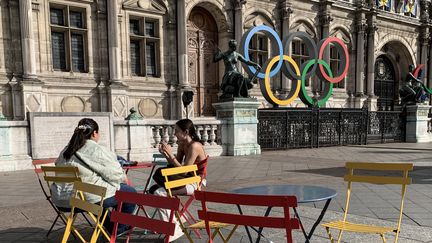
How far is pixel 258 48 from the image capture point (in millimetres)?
21688

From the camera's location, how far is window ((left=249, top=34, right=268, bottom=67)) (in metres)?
21.5

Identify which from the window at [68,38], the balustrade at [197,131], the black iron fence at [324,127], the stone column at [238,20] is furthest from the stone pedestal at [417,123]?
the window at [68,38]

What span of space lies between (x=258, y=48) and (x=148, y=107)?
8.45m

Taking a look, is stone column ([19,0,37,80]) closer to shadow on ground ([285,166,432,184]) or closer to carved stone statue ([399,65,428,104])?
shadow on ground ([285,166,432,184])

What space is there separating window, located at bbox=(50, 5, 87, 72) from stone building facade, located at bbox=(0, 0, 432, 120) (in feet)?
0.14

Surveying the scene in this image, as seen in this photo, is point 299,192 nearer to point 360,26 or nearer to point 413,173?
point 413,173

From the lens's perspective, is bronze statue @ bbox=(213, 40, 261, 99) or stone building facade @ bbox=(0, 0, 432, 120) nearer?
bronze statue @ bbox=(213, 40, 261, 99)

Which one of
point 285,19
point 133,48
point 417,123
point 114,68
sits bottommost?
point 417,123

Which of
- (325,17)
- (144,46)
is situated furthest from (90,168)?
(325,17)

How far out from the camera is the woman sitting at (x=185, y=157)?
13.8 ft

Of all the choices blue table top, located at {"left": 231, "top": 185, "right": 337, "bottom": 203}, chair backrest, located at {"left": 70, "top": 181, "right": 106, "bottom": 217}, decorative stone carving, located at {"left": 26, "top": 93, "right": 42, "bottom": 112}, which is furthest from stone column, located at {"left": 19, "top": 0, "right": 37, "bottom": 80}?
blue table top, located at {"left": 231, "top": 185, "right": 337, "bottom": 203}

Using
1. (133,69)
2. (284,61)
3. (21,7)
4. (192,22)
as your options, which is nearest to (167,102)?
(133,69)

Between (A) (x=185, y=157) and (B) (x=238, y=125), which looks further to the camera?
(B) (x=238, y=125)

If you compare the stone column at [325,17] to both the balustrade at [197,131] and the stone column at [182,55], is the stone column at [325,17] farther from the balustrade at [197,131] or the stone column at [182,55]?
the balustrade at [197,131]
